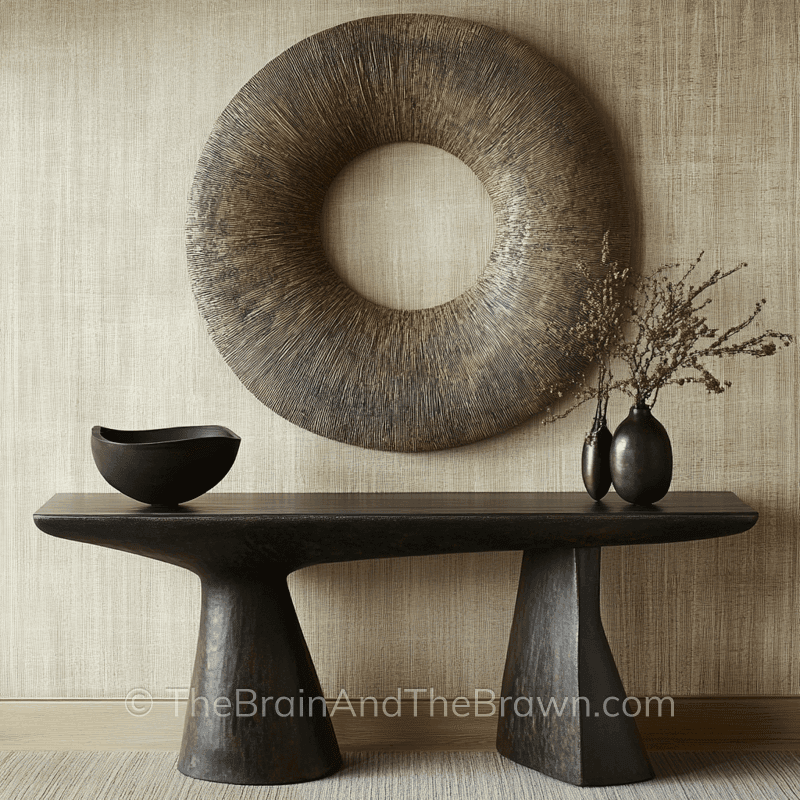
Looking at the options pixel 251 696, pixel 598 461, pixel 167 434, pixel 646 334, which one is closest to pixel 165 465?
pixel 167 434

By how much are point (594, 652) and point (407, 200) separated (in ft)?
4.58

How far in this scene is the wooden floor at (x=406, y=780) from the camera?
218cm

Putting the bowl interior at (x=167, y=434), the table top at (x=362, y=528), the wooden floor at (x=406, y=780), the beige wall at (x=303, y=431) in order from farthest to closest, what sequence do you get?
the beige wall at (x=303, y=431), the bowl interior at (x=167, y=434), the wooden floor at (x=406, y=780), the table top at (x=362, y=528)

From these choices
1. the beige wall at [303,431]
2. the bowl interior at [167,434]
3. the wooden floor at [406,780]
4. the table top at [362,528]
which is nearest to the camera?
the table top at [362,528]

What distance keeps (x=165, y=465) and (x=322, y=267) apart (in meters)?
0.75

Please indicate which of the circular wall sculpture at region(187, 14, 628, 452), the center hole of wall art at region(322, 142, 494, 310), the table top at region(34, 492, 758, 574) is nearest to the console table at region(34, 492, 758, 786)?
the table top at region(34, 492, 758, 574)

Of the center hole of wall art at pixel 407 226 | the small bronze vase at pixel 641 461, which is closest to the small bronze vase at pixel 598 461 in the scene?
the small bronze vase at pixel 641 461

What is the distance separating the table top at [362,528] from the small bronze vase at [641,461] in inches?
1.8

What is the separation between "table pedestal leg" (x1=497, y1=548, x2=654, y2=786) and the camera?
2.20m

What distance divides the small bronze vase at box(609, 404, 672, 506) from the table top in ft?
0.15

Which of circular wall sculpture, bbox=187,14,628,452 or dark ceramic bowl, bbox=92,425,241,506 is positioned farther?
circular wall sculpture, bbox=187,14,628,452

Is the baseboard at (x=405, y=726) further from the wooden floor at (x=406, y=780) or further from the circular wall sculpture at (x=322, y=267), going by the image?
the circular wall sculpture at (x=322, y=267)

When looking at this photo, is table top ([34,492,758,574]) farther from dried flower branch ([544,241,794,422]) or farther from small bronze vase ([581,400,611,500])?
dried flower branch ([544,241,794,422])

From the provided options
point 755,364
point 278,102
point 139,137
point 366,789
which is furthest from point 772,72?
point 366,789
